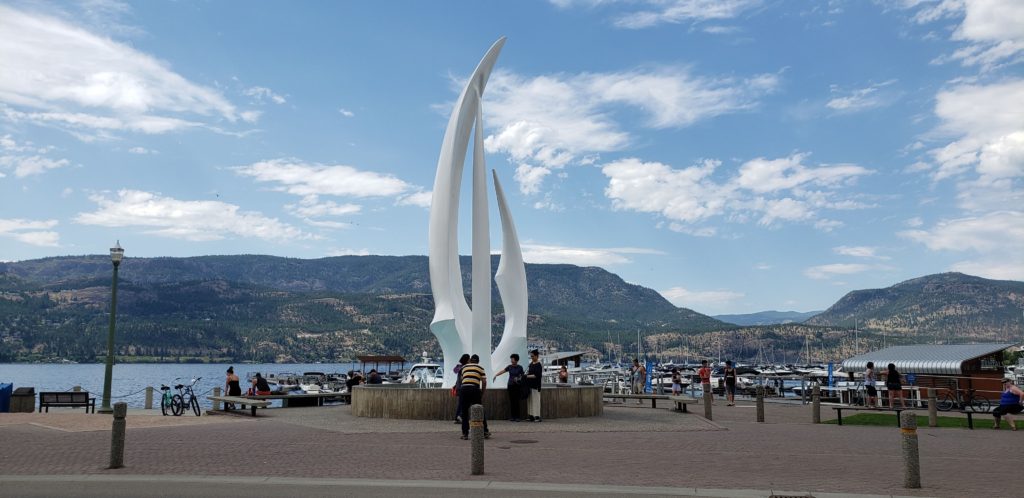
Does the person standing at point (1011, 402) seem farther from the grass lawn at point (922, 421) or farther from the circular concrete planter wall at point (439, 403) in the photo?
the circular concrete planter wall at point (439, 403)

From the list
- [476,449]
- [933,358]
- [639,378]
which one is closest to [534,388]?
[476,449]

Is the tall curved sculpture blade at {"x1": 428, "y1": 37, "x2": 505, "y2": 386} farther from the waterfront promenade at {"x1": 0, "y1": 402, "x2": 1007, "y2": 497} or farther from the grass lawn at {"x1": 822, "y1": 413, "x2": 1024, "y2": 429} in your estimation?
the grass lawn at {"x1": 822, "y1": 413, "x2": 1024, "y2": 429}

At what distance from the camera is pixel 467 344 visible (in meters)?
21.1

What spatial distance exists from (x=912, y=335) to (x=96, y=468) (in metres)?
→ 173

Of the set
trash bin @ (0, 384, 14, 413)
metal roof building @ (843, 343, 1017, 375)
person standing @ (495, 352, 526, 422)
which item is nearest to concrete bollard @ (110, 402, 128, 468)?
person standing @ (495, 352, 526, 422)

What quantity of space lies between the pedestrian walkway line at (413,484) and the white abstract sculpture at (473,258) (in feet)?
34.8

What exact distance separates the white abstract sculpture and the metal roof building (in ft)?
52.8

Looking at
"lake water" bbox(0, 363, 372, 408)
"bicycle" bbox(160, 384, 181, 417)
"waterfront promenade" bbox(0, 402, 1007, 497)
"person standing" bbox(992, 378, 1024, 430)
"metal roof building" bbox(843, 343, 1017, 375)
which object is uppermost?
"metal roof building" bbox(843, 343, 1017, 375)

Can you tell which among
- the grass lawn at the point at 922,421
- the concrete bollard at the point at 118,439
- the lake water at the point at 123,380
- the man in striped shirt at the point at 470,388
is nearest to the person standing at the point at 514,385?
the man in striped shirt at the point at 470,388

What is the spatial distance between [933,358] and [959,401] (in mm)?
3312

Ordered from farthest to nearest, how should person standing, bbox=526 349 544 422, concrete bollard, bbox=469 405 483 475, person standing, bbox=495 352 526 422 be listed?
person standing, bbox=526 349 544 422, person standing, bbox=495 352 526 422, concrete bollard, bbox=469 405 483 475

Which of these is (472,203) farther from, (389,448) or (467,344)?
(389,448)

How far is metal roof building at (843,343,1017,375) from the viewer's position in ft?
94.0

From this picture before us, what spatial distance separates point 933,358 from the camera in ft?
98.3
